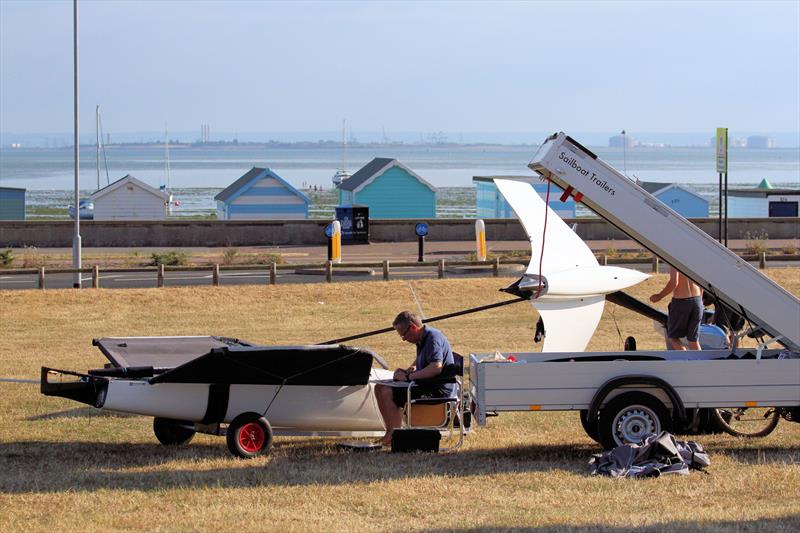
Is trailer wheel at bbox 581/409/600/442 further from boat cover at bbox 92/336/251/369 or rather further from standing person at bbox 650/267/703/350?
boat cover at bbox 92/336/251/369

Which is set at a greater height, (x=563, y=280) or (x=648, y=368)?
(x=563, y=280)

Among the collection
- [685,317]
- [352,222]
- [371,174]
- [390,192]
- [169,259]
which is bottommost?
[685,317]

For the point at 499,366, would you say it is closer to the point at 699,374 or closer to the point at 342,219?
the point at 699,374

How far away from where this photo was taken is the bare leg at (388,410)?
35.5 feet

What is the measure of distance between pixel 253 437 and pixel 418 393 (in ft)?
5.28

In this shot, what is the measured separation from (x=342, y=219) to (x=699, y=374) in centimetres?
3057

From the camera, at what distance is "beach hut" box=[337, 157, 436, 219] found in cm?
4734

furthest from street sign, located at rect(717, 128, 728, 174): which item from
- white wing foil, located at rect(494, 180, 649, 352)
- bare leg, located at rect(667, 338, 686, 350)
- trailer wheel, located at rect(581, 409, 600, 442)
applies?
trailer wheel, located at rect(581, 409, 600, 442)

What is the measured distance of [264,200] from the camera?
4706cm

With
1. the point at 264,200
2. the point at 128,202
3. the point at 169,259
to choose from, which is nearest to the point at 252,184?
the point at 264,200

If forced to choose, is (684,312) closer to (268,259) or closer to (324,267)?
(324,267)

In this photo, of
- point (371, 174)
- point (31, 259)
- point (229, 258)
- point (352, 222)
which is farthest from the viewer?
point (371, 174)

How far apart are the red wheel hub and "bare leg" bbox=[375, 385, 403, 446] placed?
1.13 metres

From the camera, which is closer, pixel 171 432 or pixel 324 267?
pixel 171 432
